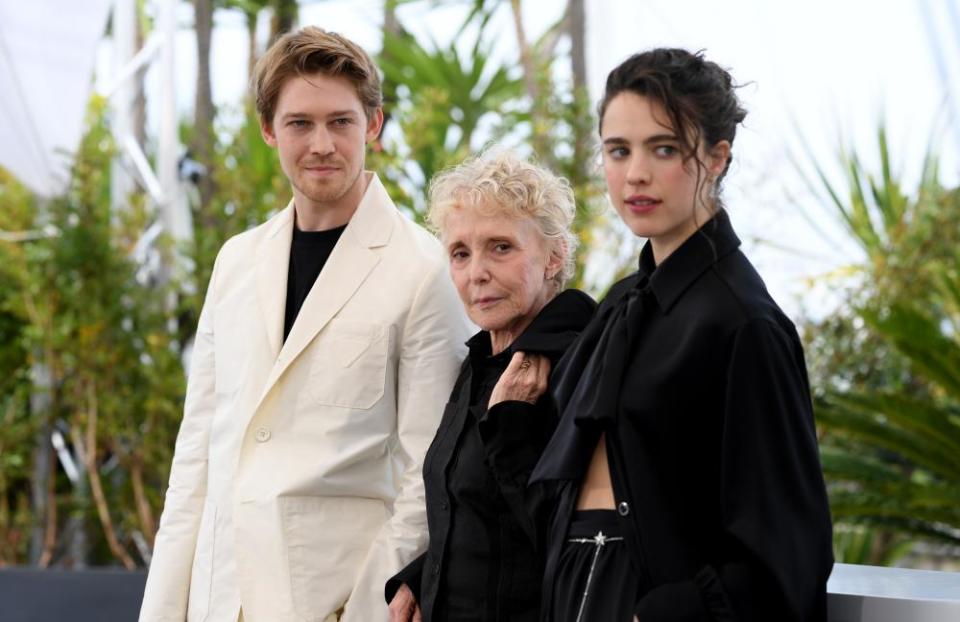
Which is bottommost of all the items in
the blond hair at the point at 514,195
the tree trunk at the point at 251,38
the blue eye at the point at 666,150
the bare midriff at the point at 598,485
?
the bare midriff at the point at 598,485

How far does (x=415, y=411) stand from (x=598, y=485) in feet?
1.72

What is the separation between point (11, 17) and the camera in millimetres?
5324

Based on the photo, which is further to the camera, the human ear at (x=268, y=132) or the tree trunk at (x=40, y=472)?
the tree trunk at (x=40, y=472)

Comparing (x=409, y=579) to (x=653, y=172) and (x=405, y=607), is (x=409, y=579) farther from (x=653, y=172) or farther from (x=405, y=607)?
(x=653, y=172)

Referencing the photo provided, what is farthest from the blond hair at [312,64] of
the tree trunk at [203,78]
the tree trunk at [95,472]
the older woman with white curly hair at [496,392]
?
the tree trunk at [203,78]

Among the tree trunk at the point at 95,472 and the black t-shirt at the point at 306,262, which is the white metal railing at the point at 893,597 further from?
the tree trunk at the point at 95,472

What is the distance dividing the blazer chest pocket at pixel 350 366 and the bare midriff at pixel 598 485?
21.8 inches

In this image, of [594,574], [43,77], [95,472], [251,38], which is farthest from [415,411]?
[251,38]

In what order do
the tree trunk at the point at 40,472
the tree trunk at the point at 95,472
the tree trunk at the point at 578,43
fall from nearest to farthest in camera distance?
1. the tree trunk at the point at 95,472
2. the tree trunk at the point at 40,472
3. the tree trunk at the point at 578,43

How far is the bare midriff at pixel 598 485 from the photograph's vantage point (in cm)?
152

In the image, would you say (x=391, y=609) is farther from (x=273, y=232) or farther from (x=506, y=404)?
(x=273, y=232)

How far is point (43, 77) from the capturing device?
18.2 ft

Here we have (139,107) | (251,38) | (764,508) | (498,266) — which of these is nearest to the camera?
(764,508)

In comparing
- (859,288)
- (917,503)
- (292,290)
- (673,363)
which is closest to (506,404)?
(673,363)
